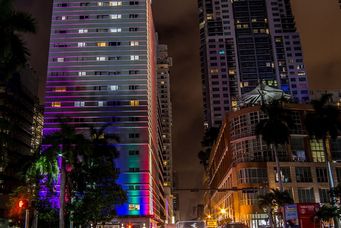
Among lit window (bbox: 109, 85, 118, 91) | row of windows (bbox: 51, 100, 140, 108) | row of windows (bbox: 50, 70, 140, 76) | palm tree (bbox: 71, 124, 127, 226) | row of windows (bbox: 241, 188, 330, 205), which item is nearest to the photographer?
palm tree (bbox: 71, 124, 127, 226)

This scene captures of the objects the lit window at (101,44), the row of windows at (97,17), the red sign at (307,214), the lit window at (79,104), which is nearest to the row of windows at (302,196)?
the red sign at (307,214)

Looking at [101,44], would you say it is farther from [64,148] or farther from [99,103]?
[64,148]

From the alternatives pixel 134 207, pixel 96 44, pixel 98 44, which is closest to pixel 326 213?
pixel 134 207

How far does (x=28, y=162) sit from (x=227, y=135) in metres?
76.7

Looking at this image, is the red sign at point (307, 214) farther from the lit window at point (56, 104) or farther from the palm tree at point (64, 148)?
the lit window at point (56, 104)

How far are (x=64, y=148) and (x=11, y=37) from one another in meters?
20.9

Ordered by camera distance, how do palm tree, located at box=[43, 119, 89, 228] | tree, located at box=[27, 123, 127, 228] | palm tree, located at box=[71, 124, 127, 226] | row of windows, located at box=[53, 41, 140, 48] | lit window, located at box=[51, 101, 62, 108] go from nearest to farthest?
palm tree, located at box=[43, 119, 89, 228], tree, located at box=[27, 123, 127, 228], palm tree, located at box=[71, 124, 127, 226], lit window, located at box=[51, 101, 62, 108], row of windows, located at box=[53, 41, 140, 48]

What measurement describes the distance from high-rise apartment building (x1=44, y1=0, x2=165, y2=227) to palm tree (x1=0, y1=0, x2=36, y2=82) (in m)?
96.5

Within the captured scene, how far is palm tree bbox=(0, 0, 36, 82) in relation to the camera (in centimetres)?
2405

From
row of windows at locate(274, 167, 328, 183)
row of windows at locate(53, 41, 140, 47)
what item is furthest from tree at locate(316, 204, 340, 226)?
row of windows at locate(53, 41, 140, 47)

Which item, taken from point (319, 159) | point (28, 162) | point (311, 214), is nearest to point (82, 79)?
point (319, 159)

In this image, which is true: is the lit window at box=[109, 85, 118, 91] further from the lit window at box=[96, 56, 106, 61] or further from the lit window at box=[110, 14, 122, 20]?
the lit window at box=[110, 14, 122, 20]

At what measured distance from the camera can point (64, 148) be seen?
43281mm

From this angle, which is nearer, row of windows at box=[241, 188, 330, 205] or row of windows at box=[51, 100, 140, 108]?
row of windows at box=[241, 188, 330, 205]
